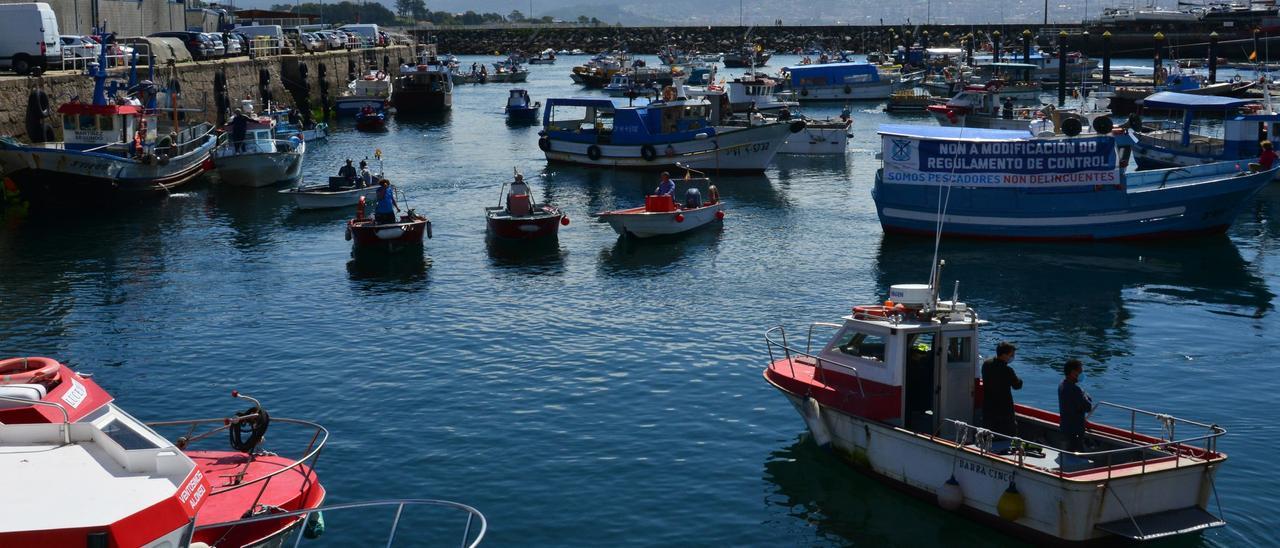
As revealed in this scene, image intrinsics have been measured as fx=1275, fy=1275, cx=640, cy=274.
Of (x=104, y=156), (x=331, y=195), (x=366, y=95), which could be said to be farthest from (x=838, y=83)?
(x=104, y=156)

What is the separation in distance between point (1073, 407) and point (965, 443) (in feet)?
5.25

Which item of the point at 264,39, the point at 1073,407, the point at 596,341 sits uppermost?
the point at 264,39

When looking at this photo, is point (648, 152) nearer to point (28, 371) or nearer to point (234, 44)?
point (234, 44)

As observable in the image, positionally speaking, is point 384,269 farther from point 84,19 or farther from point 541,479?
point 84,19

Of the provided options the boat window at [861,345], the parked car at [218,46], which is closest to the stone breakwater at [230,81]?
the parked car at [218,46]

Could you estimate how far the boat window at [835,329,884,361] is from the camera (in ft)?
65.5

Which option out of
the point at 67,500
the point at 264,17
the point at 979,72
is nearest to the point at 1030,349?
the point at 67,500

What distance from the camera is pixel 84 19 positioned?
8206cm

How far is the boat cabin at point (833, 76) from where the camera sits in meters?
105

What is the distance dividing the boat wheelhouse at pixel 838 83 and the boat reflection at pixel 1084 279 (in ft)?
209

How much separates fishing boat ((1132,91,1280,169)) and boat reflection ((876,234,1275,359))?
10623mm

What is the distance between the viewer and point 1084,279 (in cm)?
3638

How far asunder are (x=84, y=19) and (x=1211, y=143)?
67.1 m

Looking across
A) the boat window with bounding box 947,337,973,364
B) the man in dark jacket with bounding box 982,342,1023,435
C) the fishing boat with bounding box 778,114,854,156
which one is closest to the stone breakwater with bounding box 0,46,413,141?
the fishing boat with bounding box 778,114,854,156
